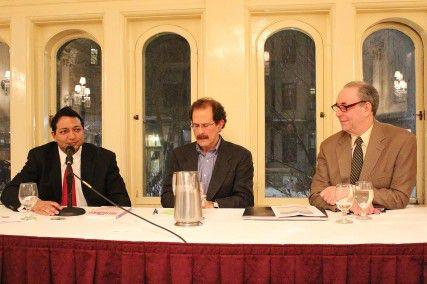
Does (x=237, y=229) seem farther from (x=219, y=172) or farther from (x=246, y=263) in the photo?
(x=219, y=172)

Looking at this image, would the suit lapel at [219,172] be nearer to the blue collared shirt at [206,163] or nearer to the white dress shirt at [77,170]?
the blue collared shirt at [206,163]

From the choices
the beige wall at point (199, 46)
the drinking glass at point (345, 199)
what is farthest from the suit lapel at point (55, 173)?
the drinking glass at point (345, 199)

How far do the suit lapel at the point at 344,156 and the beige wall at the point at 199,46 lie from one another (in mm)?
1002

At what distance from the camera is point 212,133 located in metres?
2.73

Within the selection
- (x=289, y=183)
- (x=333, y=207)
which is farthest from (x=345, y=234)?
(x=289, y=183)

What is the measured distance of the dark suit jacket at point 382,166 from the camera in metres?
2.18

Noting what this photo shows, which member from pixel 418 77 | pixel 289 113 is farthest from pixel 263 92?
pixel 418 77

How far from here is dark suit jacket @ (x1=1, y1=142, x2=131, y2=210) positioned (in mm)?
2727

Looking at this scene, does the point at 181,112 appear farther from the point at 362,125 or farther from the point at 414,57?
the point at 414,57

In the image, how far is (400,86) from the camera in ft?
11.6

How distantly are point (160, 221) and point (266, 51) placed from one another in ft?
7.13


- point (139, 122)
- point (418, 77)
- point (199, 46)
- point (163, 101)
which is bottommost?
point (139, 122)

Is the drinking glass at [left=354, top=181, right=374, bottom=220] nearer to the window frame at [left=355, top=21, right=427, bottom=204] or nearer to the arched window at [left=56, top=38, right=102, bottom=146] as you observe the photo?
the window frame at [left=355, top=21, right=427, bottom=204]

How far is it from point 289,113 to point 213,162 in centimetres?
108
